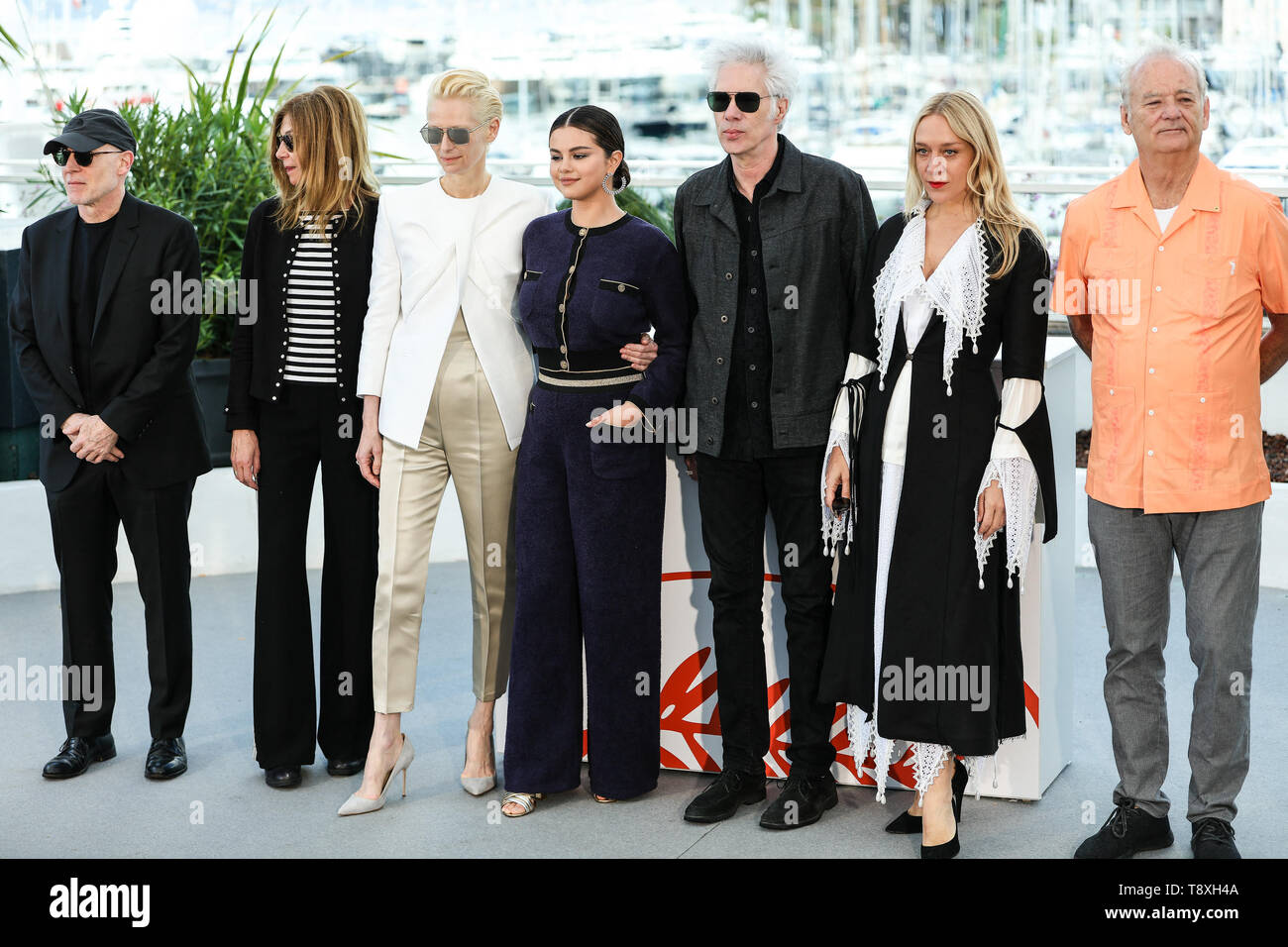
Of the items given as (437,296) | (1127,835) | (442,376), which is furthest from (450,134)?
(1127,835)

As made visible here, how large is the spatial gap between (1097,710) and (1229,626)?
128 cm

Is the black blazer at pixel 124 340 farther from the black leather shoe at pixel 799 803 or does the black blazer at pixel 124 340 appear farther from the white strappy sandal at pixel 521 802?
the black leather shoe at pixel 799 803

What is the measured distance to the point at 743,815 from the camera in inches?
136

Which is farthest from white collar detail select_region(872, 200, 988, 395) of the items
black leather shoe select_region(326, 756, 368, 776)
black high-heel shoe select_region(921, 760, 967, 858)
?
black leather shoe select_region(326, 756, 368, 776)

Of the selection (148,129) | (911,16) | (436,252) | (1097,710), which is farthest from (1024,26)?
(436,252)

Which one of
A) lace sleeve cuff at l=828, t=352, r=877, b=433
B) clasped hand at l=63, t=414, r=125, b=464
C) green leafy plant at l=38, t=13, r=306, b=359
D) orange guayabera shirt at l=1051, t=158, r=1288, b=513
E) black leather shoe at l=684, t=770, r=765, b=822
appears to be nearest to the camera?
orange guayabera shirt at l=1051, t=158, r=1288, b=513

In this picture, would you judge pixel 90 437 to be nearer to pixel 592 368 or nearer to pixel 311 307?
pixel 311 307

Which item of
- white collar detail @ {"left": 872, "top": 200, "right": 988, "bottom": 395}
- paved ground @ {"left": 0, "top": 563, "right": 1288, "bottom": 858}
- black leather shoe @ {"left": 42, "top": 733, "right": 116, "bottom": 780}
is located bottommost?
paved ground @ {"left": 0, "top": 563, "right": 1288, "bottom": 858}

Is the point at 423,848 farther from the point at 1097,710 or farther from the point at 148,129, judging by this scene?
the point at 148,129

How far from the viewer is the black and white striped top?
357 centimetres

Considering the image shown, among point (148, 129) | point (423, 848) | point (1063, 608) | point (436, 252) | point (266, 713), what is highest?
point (148, 129)

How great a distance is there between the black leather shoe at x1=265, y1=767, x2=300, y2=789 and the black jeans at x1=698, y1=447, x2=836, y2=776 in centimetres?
109

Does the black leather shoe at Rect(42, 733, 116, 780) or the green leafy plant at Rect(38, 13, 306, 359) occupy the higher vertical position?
the green leafy plant at Rect(38, 13, 306, 359)

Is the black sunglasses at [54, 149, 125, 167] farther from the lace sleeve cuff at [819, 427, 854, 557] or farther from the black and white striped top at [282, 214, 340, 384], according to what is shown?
the lace sleeve cuff at [819, 427, 854, 557]
